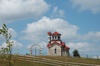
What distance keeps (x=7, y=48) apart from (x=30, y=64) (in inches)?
1214

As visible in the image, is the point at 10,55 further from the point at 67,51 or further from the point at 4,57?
the point at 67,51

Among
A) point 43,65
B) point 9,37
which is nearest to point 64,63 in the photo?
point 43,65

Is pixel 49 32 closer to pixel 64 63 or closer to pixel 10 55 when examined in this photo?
pixel 64 63

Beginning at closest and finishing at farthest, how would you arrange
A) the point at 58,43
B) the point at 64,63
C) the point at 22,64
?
the point at 22,64, the point at 64,63, the point at 58,43

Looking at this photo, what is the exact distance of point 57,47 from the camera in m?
99.0

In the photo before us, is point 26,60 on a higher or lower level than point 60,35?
lower

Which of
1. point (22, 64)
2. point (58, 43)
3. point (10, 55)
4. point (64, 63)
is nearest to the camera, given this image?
point (10, 55)

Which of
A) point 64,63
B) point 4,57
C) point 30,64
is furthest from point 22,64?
point 4,57

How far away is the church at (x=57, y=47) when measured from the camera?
98.6 metres

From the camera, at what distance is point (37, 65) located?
189 ft

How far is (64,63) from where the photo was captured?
2386 inches

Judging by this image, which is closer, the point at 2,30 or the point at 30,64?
the point at 2,30

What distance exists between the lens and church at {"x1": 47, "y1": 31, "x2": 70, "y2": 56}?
9862 centimetres

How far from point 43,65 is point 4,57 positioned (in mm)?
31228
